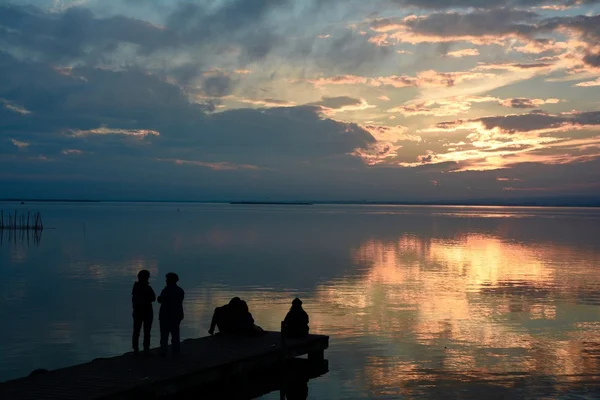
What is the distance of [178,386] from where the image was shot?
17000 millimetres

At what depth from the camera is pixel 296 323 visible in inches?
918

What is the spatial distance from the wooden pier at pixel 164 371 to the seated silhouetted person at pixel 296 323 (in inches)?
14.1

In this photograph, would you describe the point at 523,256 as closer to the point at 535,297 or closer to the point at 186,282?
the point at 535,297

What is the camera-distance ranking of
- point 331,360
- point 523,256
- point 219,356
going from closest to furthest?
point 219,356 → point 331,360 → point 523,256

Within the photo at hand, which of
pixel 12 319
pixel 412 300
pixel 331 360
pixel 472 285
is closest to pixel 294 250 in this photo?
pixel 472 285

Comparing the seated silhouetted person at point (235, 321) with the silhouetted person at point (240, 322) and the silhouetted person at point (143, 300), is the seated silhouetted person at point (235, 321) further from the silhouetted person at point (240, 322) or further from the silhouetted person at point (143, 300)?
the silhouetted person at point (143, 300)

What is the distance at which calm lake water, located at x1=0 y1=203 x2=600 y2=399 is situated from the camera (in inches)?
867

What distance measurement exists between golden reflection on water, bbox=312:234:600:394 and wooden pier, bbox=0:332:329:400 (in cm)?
350

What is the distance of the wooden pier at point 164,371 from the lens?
15445mm

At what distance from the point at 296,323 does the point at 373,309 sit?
11.5 metres

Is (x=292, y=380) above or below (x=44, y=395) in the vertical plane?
below

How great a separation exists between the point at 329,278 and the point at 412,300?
10.8m

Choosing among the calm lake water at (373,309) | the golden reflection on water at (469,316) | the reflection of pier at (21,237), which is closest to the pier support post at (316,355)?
the calm lake water at (373,309)

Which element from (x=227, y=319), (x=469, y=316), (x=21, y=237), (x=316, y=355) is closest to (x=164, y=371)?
(x=227, y=319)
